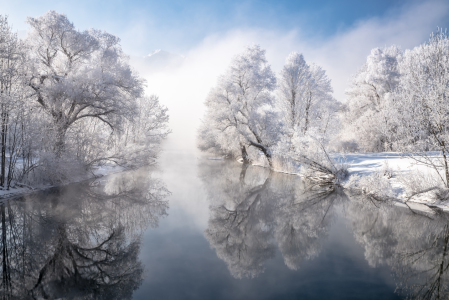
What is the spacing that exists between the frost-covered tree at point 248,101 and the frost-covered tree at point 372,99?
9684mm

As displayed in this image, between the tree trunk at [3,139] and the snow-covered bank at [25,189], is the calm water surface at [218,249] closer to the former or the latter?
the snow-covered bank at [25,189]

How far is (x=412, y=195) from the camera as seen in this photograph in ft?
34.7

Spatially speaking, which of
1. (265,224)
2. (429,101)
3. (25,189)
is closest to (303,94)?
(429,101)

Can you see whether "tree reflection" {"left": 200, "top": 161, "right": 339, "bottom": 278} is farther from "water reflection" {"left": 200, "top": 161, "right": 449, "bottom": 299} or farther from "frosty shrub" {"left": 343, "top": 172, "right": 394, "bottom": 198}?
"frosty shrub" {"left": 343, "top": 172, "right": 394, "bottom": 198}

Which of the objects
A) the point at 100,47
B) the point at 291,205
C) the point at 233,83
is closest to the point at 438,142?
the point at 291,205

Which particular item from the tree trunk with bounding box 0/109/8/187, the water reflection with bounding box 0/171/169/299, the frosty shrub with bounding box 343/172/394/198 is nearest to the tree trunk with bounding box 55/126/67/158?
the tree trunk with bounding box 0/109/8/187

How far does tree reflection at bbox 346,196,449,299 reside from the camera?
4.82 m

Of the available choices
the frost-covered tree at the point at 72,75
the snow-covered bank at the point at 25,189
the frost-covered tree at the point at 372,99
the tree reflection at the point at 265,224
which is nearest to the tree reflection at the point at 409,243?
the tree reflection at the point at 265,224

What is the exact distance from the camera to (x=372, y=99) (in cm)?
2852

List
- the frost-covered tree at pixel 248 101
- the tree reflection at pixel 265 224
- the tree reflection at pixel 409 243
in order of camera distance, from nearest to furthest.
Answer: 1. the tree reflection at pixel 409 243
2. the tree reflection at pixel 265 224
3. the frost-covered tree at pixel 248 101

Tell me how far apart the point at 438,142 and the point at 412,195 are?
227 cm

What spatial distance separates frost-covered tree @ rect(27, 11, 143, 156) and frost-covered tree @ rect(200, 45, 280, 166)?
8.09m

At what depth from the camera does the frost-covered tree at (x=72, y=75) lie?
1424 cm

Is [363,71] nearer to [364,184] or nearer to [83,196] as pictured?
[364,184]
